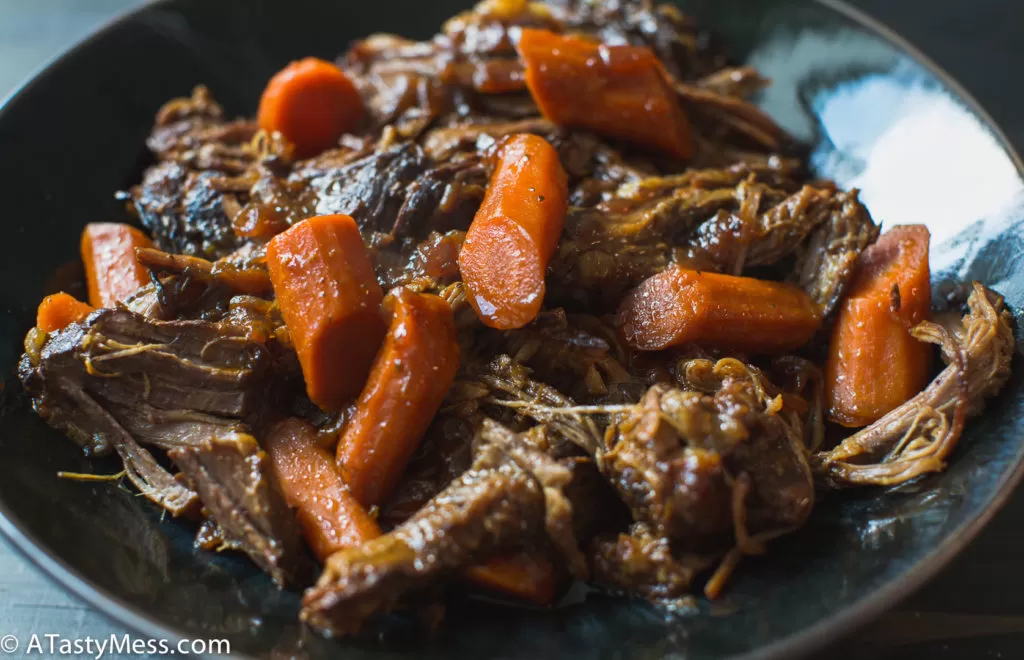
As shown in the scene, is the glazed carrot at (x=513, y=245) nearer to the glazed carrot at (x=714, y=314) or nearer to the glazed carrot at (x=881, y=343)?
the glazed carrot at (x=714, y=314)

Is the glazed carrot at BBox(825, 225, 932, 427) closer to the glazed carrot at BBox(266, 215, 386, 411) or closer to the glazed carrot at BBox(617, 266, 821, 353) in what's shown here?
the glazed carrot at BBox(617, 266, 821, 353)

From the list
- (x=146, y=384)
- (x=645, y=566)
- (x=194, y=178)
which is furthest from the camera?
(x=194, y=178)

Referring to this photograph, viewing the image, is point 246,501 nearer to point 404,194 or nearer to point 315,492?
point 315,492

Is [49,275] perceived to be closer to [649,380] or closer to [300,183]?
[300,183]

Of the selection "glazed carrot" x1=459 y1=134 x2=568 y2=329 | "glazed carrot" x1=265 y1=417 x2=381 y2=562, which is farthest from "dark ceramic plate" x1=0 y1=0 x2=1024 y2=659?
"glazed carrot" x1=459 y1=134 x2=568 y2=329

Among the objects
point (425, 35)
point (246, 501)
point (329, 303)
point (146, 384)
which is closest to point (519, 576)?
point (246, 501)

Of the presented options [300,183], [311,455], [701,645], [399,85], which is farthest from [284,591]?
[399,85]
